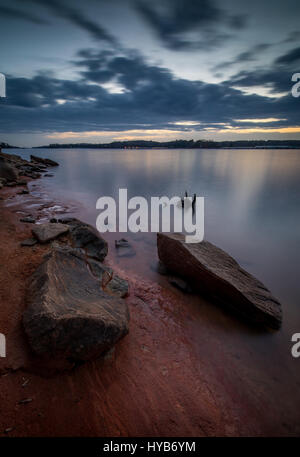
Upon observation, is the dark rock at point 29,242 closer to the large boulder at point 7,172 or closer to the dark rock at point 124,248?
the dark rock at point 124,248

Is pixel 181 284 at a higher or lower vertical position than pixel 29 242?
lower

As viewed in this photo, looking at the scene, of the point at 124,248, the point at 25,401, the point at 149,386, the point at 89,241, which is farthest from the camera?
the point at 124,248

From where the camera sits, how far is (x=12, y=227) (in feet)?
22.4

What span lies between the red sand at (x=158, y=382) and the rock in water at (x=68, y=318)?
286 mm

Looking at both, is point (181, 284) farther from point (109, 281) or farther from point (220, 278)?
point (109, 281)

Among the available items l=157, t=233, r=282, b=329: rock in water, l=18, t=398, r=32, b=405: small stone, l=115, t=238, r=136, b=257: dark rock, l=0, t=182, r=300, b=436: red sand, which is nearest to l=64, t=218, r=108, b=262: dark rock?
l=115, t=238, r=136, b=257: dark rock

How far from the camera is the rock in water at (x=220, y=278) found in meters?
4.69

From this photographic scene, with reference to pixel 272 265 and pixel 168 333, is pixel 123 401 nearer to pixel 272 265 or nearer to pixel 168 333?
pixel 168 333

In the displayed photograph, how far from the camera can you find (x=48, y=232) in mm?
6117

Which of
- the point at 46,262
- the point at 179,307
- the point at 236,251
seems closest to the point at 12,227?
the point at 46,262

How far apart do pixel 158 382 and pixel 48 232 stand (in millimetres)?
5056

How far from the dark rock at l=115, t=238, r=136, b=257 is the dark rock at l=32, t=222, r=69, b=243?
2.14 metres

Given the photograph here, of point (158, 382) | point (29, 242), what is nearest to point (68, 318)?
point (158, 382)

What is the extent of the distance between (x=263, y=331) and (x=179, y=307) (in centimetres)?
200
